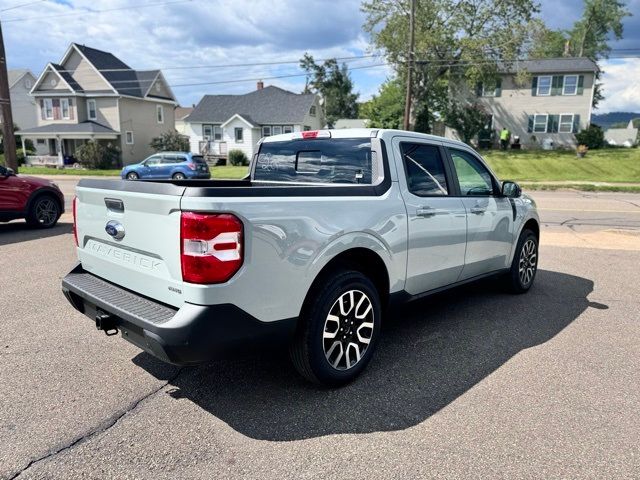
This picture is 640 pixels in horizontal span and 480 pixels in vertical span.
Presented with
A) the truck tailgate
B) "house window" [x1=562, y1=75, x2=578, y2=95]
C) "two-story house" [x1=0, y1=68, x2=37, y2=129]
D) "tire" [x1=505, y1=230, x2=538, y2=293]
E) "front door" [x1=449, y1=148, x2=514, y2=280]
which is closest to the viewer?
the truck tailgate

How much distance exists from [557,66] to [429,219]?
41799 millimetres

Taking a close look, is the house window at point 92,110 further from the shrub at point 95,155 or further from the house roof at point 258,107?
the house roof at point 258,107

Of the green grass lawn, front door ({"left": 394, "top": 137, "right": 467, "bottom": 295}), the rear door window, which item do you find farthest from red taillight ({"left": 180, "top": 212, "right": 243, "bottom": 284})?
the green grass lawn

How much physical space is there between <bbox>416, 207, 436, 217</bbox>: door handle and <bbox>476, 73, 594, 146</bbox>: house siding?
40.2 metres

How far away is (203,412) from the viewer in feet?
10.4

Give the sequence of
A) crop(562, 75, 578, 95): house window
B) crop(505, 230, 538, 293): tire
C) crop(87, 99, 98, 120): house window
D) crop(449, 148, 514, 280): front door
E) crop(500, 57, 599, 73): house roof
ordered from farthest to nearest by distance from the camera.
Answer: crop(87, 99, 98, 120): house window → crop(562, 75, 578, 95): house window → crop(500, 57, 599, 73): house roof → crop(505, 230, 538, 293): tire → crop(449, 148, 514, 280): front door

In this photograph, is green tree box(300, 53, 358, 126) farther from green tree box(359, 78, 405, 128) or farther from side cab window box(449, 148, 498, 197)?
side cab window box(449, 148, 498, 197)

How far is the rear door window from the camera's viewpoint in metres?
3.96

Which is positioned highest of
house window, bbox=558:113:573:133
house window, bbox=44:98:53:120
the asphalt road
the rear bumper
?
house window, bbox=44:98:53:120

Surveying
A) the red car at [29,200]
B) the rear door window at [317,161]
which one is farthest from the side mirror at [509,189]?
the red car at [29,200]

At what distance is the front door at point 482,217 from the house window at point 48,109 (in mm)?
43141

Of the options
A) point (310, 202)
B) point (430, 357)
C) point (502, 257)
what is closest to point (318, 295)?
point (310, 202)

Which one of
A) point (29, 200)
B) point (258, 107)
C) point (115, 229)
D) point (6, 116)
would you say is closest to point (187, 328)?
point (115, 229)

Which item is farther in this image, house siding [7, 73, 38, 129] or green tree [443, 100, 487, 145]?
Result: house siding [7, 73, 38, 129]
